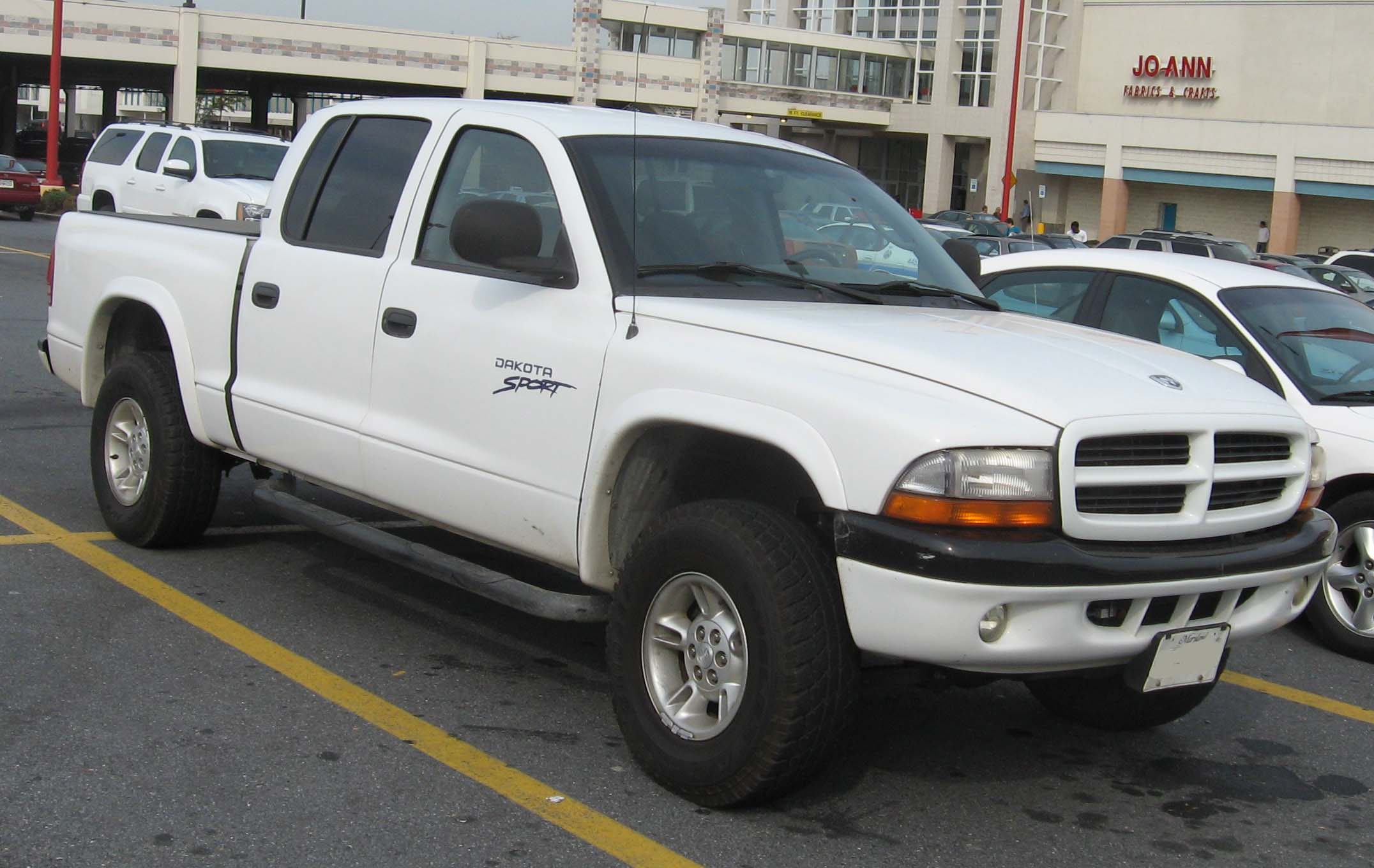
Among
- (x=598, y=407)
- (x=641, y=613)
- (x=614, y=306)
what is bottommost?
(x=641, y=613)

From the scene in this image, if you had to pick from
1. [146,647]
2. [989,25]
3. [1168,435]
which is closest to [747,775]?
[1168,435]

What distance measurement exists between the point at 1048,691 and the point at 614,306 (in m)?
2.02

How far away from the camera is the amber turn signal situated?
3.72m

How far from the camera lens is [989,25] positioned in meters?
72.8

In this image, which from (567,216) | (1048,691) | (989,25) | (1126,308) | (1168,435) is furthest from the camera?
(989,25)

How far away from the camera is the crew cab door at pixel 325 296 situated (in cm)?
538

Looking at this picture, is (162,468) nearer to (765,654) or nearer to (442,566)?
(442,566)

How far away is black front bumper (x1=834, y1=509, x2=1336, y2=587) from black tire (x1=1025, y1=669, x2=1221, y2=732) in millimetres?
1020

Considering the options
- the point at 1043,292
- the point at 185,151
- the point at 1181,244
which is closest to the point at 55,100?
the point at 185,151

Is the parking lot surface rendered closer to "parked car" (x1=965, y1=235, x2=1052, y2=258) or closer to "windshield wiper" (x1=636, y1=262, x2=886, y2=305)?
"windshield wiper" (x1=636, y1=262, x2=886, y2=305)

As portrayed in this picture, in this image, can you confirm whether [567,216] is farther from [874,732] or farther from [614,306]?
[874,732]

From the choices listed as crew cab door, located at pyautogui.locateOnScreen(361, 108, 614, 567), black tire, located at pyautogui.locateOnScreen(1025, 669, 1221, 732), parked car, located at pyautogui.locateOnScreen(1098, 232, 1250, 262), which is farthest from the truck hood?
parked car, located at pyautogui.locateOnScreen(1098, 232, 1250, 262)

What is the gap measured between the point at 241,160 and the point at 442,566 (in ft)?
55.0

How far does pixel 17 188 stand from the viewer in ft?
108
